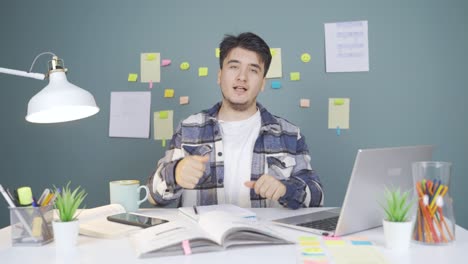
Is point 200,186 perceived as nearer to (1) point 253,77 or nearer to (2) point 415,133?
(1) point 253,77

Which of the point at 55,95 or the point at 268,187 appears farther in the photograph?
the point at 268,187

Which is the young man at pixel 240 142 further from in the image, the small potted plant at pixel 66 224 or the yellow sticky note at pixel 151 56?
the small potted plant at pixel 66 224

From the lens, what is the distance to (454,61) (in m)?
2.35

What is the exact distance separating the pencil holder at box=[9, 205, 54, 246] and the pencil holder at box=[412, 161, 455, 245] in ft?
2.79

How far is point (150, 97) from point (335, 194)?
3.68 ft

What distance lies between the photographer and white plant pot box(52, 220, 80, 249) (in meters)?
1.02

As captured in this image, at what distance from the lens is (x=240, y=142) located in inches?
78.1

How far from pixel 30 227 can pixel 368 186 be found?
31.4 inches

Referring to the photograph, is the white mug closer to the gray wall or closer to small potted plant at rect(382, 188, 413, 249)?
small potted plant at rect(382, 188, 413, 249)

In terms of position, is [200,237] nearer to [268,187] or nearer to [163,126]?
[268,187]

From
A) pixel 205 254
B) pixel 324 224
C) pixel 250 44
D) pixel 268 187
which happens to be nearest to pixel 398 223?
pixel 324 224

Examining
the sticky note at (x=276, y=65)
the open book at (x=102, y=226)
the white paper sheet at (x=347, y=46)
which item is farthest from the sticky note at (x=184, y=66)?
the open book at (x=102, y=226)

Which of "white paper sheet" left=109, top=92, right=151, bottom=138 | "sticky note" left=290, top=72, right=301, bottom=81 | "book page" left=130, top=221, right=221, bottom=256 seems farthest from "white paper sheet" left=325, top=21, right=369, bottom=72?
"book page" left=130, top=221, right=221, bottom=256

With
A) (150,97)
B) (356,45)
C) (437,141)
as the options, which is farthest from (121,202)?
(437,141)
